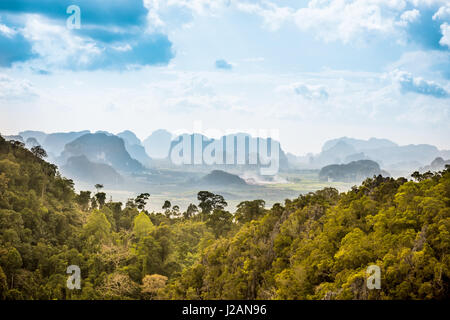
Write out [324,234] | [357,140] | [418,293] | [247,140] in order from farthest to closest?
[357,140] → [247,140] → [324,234] → [418,293]

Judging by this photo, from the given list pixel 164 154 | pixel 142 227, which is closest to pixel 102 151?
pixel 164 154

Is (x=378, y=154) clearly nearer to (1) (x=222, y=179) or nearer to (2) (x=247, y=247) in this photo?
(1) (x=222, y=179)

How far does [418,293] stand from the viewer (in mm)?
7684

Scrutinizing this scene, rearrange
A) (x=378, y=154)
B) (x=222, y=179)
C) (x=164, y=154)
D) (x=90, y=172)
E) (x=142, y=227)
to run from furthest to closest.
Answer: (x=164, y=154)
(x=378, y=154)
(x=90, y=172)
(x=222, y=179)
(x=142, y=227)

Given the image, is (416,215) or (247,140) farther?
(247,140)

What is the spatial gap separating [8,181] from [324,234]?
1347 centimetres

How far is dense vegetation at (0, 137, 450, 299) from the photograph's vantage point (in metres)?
8.49

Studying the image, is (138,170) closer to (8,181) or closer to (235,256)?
(8,181)

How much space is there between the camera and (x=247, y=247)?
13164mm

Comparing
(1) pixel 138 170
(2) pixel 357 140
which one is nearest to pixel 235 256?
(1) pixel 138 170

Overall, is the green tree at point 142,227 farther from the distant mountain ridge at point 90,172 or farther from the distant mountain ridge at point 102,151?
the distant mountain ridge at point 102,151

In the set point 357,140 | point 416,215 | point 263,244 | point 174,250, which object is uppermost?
point 357,140

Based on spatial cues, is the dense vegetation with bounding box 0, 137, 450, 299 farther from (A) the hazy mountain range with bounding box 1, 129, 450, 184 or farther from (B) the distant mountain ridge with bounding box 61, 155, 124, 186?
(B) the distant mountain ridge with bounding box 61, 155, 124, 186

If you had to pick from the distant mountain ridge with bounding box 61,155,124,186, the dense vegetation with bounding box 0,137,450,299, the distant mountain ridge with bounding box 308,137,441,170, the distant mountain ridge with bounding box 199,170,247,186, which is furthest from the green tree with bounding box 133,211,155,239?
the distant mountain ridge with bounding box 308,137,441,170
